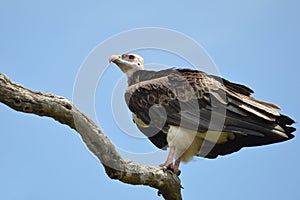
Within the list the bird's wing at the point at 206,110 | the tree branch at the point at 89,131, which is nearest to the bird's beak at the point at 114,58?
the bird's wing at the point at 206,110

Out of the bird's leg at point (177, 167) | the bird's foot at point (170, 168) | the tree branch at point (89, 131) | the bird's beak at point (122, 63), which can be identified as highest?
the bird's beak at point (122, 63)

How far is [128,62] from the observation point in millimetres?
10094

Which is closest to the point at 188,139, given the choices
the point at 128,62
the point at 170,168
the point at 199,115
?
the point at 199,115

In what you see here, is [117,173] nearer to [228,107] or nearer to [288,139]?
[228,107]

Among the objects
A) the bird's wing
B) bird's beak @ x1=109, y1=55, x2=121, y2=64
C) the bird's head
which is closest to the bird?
the bird's wing

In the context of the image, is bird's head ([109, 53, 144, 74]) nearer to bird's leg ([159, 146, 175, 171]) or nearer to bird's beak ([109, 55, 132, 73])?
bird's beak ([109, 55, 132, 73])

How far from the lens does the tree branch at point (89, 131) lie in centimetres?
589

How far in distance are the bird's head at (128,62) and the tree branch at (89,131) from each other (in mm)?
2847

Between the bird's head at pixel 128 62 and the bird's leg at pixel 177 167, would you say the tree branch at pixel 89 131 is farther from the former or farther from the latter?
the bird's head at pixel 128 62

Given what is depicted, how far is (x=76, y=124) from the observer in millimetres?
6434

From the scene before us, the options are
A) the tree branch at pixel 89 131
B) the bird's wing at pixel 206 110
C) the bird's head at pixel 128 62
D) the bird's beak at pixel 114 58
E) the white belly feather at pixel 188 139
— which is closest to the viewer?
the tree branch at pixel 89 131

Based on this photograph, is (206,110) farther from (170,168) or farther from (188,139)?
(170,168)

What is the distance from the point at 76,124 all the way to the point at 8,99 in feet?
3.21

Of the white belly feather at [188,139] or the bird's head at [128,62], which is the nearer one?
the white belly feather at [188,139]
